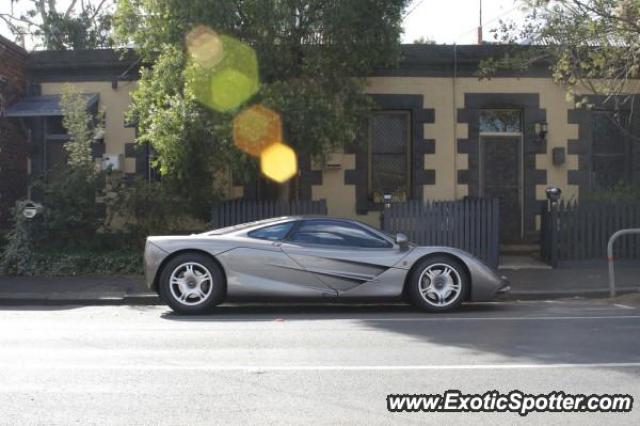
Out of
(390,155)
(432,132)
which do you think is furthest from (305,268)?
(432,132)

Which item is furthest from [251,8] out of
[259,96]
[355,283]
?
[355,283]

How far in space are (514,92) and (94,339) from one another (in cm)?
1081

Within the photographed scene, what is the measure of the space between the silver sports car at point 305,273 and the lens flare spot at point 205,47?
380 centimetres

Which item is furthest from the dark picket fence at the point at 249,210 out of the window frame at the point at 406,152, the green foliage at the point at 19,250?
the green foliage at the point at 19,250

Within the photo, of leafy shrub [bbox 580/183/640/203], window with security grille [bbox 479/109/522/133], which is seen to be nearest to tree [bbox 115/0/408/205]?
window with security grille [bbox 479/109/522/133]

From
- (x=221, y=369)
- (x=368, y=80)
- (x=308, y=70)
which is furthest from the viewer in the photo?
(x=368, y=80)

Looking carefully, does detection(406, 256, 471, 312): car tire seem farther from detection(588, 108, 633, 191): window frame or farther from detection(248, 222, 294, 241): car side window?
detection(588, 108, 633, 191): window frame

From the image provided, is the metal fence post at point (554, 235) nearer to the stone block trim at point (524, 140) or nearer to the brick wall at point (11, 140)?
the stone block trim at point (524, 140)

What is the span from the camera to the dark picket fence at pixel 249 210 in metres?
13.2

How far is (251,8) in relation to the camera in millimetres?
11797

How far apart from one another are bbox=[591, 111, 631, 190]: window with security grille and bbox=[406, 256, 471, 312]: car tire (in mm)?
7739

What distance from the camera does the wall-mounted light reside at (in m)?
15.0

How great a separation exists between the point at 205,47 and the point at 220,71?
21.5 inches

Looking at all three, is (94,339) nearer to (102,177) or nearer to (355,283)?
(355,283)
